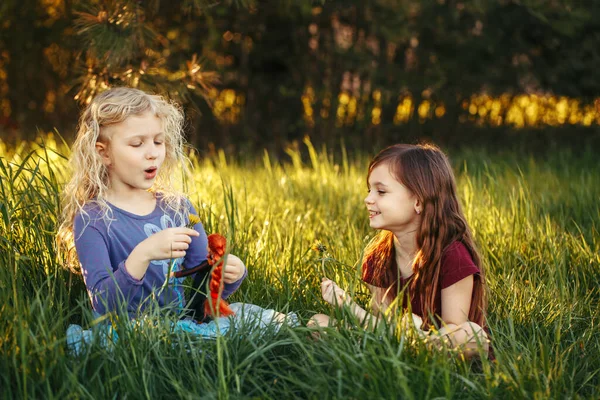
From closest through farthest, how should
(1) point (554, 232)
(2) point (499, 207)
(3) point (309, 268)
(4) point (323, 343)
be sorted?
1. (4) point (323, 343)
2. (3) point (309, 268)
3. (1) point (554, 232)
4. (2) point (499, 207)

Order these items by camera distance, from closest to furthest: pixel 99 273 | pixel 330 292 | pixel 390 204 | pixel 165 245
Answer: pixel 165 245
pixel 99 273
pixel 330 292
pixel 390 204

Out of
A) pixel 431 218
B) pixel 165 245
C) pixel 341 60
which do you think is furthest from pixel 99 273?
pixel 341 60

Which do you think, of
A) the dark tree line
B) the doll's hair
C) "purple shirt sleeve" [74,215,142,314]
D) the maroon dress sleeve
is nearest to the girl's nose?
the doll's hair

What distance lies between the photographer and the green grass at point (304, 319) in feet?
7.12

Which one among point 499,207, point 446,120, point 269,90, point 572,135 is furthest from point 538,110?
point 499,207

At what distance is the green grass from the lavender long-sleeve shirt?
13 centimetres

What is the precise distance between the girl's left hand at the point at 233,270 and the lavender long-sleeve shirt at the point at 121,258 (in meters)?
0.06

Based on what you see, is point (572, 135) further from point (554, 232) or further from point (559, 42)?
point (554, 232)

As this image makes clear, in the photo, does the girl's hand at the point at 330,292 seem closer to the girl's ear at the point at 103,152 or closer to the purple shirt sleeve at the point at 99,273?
the purple shirt sleeve at the point at 99,273

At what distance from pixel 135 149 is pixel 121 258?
373 mm

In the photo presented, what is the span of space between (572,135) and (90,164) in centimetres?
625

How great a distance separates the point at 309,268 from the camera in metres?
3.32

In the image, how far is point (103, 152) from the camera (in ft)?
8.85

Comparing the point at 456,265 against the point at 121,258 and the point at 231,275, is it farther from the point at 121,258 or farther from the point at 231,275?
the point at 121,258
